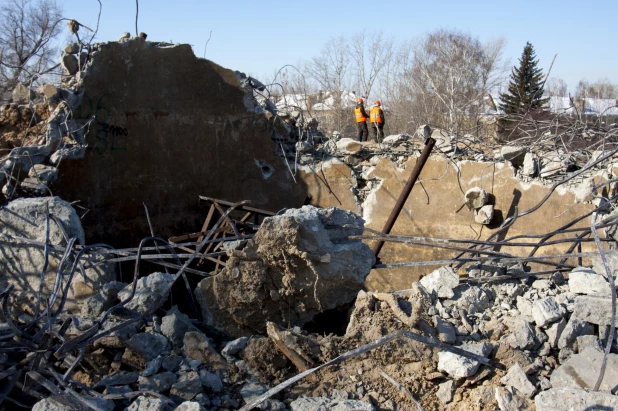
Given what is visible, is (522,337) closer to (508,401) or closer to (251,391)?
(508,401)

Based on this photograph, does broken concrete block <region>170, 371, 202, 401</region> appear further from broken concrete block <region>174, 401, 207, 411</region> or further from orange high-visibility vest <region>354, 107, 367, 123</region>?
orange high-visibility vest <region>354, 107, 367, 123</region>

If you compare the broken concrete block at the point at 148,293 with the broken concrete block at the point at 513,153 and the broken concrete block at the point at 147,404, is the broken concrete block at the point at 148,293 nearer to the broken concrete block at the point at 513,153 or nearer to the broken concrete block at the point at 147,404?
the broken concrete block at the point at 147,404

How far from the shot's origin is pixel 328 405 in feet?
9.35

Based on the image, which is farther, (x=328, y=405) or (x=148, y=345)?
(x=148, y=345)

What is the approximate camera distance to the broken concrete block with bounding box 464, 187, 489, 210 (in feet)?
22.0

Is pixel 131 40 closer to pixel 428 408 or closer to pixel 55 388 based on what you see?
pixel 55 388

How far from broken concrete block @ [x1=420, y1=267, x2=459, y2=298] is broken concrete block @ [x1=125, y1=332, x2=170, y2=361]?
1794 millimetres

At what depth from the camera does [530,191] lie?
21.5 feet

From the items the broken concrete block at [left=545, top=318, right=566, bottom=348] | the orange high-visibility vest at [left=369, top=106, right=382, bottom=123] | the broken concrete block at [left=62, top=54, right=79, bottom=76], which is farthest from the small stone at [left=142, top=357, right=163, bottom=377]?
the orange high-visibility vest at [left=369, top=106, right=382, bottom=123]

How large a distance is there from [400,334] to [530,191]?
13.9 ft

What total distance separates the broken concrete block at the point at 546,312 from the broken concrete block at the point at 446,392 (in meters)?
0.71

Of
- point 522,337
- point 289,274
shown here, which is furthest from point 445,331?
point 289,274

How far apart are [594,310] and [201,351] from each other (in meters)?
2.41

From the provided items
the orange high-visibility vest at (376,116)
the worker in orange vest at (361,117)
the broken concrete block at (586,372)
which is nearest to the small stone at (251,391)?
the broken concrete block at (586,372)
